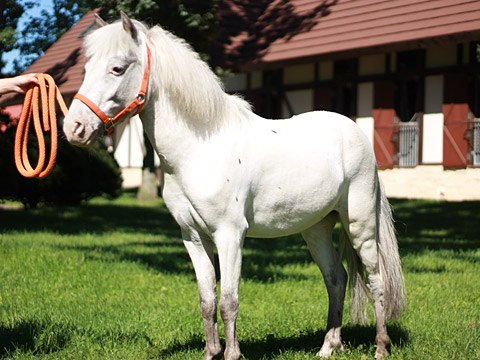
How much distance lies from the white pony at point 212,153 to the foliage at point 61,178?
9.38 meters

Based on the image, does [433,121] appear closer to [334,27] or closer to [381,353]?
[334,27]

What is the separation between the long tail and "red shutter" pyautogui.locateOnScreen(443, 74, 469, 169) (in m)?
11.2

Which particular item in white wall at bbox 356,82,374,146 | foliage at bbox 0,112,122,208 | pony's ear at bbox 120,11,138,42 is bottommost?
foliage at bbox 0,112,122,208

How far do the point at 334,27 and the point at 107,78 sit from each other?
13414mm

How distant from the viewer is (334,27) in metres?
15.6

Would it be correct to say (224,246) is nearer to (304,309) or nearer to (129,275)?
(304,309)

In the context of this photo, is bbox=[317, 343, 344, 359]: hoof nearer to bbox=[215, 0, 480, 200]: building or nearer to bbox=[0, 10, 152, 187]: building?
bbox=[215, 0, 480, 200]: building

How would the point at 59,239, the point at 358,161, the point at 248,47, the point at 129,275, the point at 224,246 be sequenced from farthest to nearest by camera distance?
the point at 248,47 < the point at 59,239 < the point at 129,275 < the point at 358,161 < the point at 224,246

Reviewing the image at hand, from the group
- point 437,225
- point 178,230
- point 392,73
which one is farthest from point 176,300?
point 392,73

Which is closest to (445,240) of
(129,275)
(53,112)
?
(129,275)

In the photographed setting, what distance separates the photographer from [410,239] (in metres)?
9.90

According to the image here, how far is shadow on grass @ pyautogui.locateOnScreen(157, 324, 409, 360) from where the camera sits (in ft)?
13.3

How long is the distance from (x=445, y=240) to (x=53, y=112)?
803 cm

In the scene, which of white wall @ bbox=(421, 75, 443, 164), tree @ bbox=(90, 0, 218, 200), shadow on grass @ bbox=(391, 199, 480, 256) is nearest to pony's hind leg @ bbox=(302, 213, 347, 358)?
shadow on grass @ bbox=(391, 199, 480, 256)
